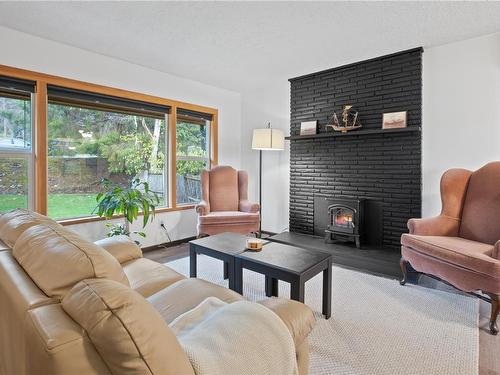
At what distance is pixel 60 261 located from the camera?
0.99 metres

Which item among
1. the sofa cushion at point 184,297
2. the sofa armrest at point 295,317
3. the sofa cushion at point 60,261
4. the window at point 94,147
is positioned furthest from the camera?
the window at point 94,147

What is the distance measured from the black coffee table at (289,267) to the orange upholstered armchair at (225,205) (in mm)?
1537

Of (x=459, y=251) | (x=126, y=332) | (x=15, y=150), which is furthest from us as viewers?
(x=15, y=150)

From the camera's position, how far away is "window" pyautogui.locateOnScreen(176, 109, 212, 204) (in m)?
4.45

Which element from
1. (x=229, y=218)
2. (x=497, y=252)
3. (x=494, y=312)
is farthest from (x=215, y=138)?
(x=494, y=312)

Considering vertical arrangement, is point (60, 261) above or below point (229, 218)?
above

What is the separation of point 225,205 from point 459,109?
3.06 m

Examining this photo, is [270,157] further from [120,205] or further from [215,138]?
[120,205]

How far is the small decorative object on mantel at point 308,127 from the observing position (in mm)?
4160

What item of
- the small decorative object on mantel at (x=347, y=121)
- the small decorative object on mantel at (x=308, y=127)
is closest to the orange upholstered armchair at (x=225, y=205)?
the small decorative object on mantel at (x=308, y=127)

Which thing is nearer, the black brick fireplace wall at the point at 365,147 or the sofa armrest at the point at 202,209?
the black brick fireplace wall at the point at 365,147

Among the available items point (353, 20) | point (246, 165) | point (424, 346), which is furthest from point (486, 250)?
point (246, 165)

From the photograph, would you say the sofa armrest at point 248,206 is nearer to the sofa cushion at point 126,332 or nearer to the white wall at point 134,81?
the white wall at point 134,81

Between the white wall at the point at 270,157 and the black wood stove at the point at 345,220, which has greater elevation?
the white wall at the point at 270,157
